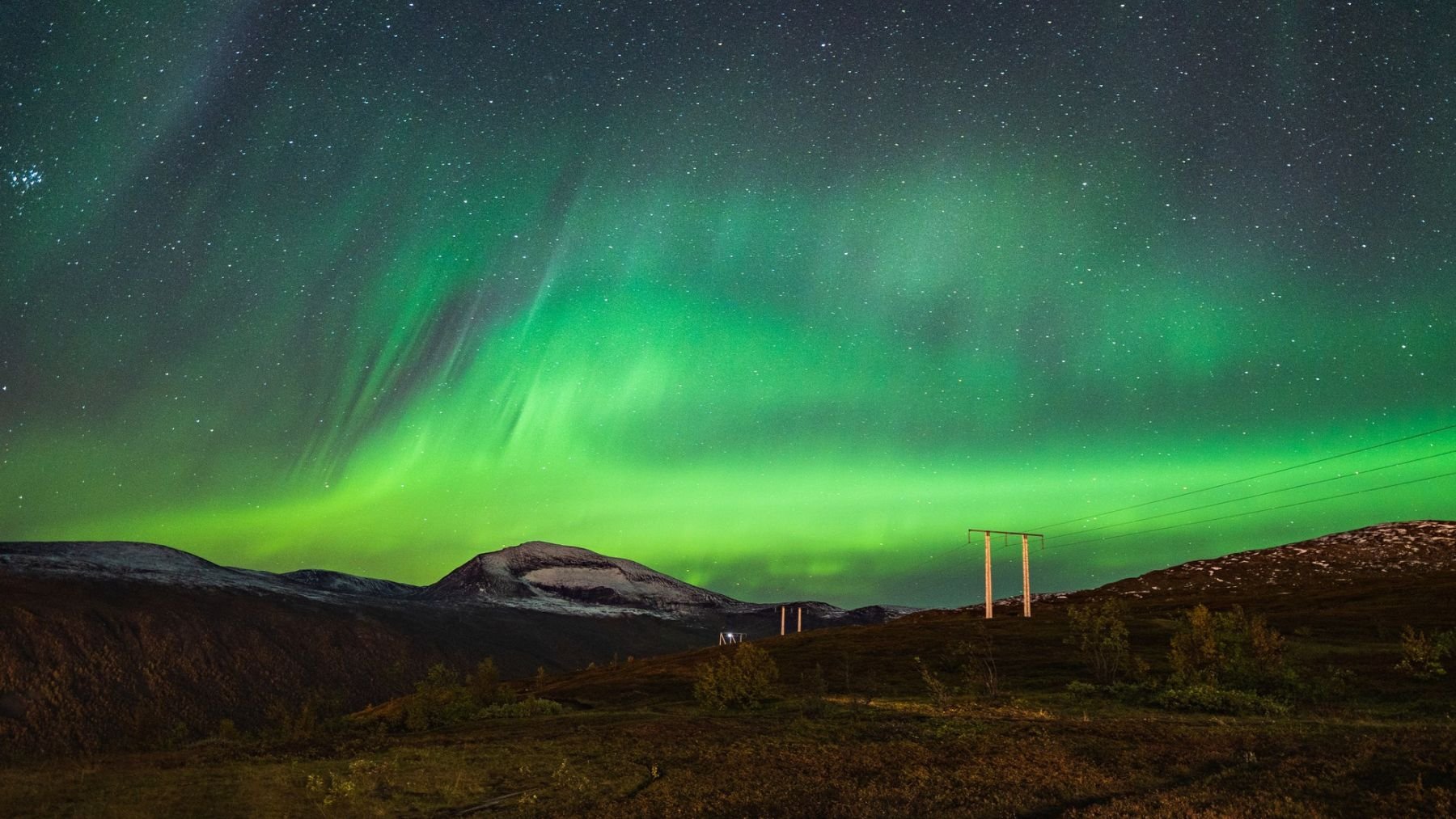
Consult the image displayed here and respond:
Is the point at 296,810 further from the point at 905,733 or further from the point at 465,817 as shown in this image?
the point at 905,733

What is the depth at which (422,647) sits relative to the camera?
17988 cm

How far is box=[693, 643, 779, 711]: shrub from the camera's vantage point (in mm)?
44781

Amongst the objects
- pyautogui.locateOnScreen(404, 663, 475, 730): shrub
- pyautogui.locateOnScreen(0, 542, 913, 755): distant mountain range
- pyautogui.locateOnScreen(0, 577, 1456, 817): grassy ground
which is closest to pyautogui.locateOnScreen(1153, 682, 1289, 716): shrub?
pyautogui.locateOnScreen(0, 577, 1456, 817): grassy ground

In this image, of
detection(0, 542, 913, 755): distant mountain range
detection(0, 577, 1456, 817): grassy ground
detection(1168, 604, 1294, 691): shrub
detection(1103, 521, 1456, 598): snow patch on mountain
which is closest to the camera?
detection(0, 577, 1456, 817): grassy ground

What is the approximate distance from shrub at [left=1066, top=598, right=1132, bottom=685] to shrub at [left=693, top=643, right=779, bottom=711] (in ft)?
62.0

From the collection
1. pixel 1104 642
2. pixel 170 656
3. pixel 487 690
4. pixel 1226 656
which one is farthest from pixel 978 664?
pixel 170 656

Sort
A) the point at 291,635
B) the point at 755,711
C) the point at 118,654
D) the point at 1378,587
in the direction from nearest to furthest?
1. the point at 755,711
2. the point at 1378,587
3. the point at 118,654
4. the point at 291,635

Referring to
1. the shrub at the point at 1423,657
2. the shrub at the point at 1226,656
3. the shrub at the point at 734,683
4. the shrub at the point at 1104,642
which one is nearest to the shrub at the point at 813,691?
the shrub at the point at 734,683

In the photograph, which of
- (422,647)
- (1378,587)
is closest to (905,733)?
(1378,587)

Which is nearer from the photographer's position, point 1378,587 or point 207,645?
point 1378,587

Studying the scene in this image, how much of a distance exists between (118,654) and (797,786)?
145575 mm

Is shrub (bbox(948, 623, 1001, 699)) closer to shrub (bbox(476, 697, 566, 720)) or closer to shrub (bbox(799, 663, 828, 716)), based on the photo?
shrub (bbox(799, 663, 828, 716))

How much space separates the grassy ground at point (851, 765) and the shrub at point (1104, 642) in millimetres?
6625

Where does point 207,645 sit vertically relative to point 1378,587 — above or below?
below
